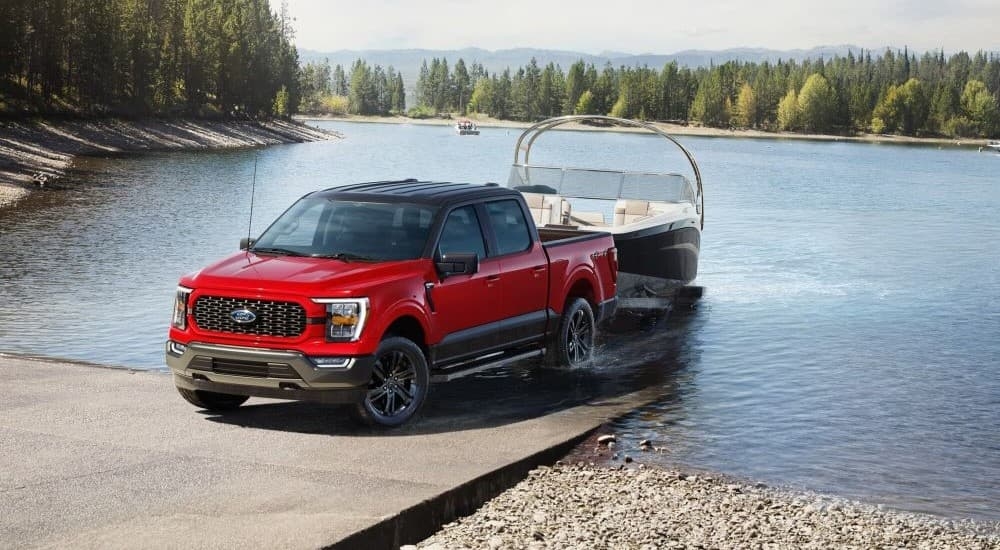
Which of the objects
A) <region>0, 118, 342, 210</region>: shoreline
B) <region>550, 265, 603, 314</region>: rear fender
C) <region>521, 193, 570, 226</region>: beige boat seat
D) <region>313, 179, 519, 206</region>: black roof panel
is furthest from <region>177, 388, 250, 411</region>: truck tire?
<region>0, 118, 342, 210</region>: shoreline

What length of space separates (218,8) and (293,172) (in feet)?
191

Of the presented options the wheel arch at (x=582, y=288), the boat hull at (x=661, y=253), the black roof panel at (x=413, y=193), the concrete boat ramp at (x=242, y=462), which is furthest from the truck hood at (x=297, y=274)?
the boat hull at (x=661, y=253)

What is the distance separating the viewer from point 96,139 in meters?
82.2

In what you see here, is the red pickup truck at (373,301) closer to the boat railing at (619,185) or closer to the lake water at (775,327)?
the lake water at (775,327)

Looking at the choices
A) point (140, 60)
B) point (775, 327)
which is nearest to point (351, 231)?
point (775, 327)

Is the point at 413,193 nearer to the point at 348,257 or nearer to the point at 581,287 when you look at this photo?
the point at 348,257

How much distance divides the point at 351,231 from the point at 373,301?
1228mm

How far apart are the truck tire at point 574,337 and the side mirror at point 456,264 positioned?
253 centimetres

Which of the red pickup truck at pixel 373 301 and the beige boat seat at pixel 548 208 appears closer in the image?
the red pickup truck at pixel 373 301

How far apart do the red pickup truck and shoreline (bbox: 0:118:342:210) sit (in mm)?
31867

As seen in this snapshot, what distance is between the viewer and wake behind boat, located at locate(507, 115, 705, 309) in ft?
66.2

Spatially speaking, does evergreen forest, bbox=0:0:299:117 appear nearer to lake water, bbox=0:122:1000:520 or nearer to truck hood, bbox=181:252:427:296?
lake water, bbox=0:122:1000:520

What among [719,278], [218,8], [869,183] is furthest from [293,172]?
[218,8]

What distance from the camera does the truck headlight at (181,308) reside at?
1035 cm
